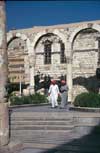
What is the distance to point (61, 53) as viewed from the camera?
3161 cm

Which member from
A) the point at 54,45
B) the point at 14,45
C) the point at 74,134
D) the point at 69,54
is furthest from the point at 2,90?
the point at 14,45

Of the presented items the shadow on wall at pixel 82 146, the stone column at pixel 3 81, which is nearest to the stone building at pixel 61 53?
the shadow on wall at pixel 82 146

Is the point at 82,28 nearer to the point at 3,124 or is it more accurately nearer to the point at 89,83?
the point at 89,83

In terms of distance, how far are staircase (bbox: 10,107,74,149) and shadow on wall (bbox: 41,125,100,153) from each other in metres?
0.31

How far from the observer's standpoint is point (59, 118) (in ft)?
42.8

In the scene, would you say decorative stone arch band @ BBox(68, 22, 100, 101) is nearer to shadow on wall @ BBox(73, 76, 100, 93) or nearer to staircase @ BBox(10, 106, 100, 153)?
shadow on wall @ BBox(73, 76, 100, 93)

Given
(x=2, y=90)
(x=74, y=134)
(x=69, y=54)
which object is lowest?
(x=74, y=134)

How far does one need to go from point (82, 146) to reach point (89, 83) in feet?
66.5

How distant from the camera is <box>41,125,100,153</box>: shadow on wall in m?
9.51

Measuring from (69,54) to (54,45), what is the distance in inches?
222

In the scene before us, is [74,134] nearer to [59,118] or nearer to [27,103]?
[59,118]

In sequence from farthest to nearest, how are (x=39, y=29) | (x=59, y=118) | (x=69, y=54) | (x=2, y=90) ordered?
(x=39, y=29), (x=69, y=54), (x=59, y=118), (x=2, y=90)

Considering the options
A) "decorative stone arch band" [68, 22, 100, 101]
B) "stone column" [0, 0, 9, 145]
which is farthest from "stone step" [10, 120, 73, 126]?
"decorative stone arch band" [68, 22, 100, 101]

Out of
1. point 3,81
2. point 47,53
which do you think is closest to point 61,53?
point 47,53
